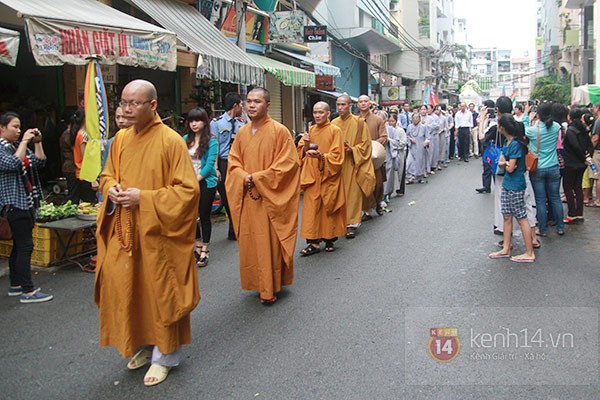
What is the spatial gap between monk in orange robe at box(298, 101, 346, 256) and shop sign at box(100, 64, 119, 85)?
192 inches

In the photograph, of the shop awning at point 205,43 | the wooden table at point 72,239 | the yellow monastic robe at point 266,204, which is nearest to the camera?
the yellow monastic robe at point 266,204

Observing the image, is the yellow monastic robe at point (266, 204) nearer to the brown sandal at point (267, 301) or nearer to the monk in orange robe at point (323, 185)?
the brown sandal at point (267, 301)

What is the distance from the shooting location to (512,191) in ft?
21.4

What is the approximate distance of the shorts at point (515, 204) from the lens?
21.3 feet

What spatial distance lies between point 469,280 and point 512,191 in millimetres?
1252

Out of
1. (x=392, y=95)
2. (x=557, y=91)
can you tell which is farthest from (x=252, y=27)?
(x=557, y=91)

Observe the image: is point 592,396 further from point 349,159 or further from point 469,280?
point 349,159

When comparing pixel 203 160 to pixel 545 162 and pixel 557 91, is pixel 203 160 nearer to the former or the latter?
pixel 545 162

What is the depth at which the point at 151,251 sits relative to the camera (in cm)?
360

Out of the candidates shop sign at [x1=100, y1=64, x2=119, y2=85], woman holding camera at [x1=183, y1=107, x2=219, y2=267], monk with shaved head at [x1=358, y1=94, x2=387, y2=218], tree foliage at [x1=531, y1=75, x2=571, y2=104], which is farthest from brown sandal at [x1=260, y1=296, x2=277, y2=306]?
tree foliage at [x1=531, y1=75, x2=571, y2=104]

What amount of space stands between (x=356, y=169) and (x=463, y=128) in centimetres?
1295

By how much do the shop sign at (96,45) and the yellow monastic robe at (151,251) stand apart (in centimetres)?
362

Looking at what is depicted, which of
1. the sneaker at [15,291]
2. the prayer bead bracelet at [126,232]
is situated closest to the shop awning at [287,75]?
the sneaker at [15,291]

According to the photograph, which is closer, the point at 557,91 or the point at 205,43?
the point at 205,43
